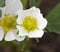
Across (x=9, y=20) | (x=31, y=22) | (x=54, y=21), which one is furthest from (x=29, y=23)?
(x=54, y=21)

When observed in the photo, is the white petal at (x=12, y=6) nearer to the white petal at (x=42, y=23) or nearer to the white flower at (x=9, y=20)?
the white flower at (x=9, y=20)

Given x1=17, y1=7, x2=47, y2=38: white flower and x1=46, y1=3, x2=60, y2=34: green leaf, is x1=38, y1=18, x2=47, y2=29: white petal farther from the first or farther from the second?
x1=46, y1=3, x2=60, y2=34: green leaf

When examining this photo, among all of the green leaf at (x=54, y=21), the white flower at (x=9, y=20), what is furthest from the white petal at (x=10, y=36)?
the green leaf at (x=54, y=21)

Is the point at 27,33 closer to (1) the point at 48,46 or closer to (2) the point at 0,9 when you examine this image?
(2) the point at 0,9

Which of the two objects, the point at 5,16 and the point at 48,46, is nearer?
the point at 5,16

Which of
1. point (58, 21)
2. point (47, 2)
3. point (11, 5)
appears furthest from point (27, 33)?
point (47, 2)

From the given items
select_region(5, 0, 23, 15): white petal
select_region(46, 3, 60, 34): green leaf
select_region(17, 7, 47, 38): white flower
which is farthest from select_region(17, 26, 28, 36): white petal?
select_region(46, 3, 60, 34): green leaf
